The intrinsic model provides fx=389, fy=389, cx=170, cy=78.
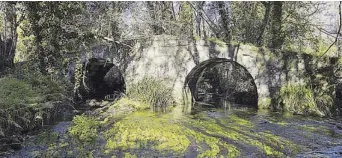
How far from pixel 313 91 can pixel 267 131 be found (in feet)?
13.4

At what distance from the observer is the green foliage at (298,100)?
12.7 m

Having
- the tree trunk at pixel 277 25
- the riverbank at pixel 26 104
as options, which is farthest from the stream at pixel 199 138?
the tree trunk at pixel 277 25

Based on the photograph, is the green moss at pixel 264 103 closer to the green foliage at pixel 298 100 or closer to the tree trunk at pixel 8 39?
the green foliage at pixel 298 100

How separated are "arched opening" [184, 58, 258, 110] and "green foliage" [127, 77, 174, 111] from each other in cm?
109

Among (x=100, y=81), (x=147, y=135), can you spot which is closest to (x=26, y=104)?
(x=147, y=135)

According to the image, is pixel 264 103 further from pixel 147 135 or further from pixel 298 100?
pixel 147 135

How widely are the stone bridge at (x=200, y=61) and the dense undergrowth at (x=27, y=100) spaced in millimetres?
3261

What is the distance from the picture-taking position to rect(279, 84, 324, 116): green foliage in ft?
41.6

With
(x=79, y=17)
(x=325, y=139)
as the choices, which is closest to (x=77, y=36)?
(x=79, y=17)

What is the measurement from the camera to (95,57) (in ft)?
54.0

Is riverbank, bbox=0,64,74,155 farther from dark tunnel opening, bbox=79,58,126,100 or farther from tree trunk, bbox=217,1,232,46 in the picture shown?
tree trunk, bbox=217,1,232,46

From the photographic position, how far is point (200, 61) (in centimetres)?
1453

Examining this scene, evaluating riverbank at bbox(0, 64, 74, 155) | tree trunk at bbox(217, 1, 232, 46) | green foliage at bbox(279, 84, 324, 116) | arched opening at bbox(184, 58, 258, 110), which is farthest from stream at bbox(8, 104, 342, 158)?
tree trunk at bbox(217, 1, 232, 46)

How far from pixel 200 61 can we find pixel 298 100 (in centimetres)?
376
